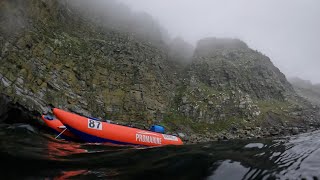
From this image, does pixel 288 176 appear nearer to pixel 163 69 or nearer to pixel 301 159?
pixel 301 159

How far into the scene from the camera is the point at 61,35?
58.0m

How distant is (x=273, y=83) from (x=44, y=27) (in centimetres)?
6954

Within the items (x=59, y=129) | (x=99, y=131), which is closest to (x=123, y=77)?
(x=59, y=129)

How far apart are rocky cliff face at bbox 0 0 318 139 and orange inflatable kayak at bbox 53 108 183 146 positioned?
1683 centimetres

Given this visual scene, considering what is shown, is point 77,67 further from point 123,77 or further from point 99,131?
point 99,131

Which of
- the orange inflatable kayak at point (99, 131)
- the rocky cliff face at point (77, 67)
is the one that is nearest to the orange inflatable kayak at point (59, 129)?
the orange inflatable kayak at point (99, 131)

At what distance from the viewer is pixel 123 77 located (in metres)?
62.6

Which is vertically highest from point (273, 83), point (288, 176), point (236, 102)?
point (273, 83)

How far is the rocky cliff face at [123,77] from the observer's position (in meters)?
45.8

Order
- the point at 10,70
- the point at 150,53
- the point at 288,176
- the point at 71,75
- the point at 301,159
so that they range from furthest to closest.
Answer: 1. the point at 150,53
2. the point at 71,75
3. the point at 10,70
4. the point at 301,159
5. the point at 288,176

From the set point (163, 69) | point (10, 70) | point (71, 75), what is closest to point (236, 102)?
point (163, 69)

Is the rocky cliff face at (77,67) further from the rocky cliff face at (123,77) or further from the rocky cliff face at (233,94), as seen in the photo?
the rocky cliff face at (233,94)

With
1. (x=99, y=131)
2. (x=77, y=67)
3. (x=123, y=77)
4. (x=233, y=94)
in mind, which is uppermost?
(x=77, y=67)

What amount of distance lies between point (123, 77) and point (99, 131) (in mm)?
42435
